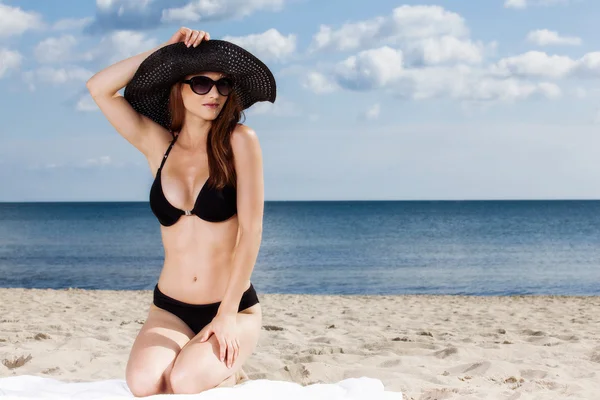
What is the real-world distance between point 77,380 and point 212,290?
4.43 ft

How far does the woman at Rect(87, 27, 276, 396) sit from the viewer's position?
3.35m

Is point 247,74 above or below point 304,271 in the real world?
above

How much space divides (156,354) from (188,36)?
1639 mm

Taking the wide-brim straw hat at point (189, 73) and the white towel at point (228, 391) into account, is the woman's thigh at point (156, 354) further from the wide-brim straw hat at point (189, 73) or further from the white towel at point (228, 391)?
the wide-brim straw hat at point (189, 73)

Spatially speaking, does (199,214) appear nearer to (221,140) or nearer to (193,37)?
(221,140)

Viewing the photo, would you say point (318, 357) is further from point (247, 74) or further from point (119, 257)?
point (119, 257)

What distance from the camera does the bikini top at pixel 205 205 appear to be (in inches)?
136

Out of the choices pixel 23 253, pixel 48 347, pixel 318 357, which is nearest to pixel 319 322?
pixel 318 357

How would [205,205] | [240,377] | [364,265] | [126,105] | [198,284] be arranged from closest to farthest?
[205,205] < [198,284] < [126,105] < [240,377] < [364,265]

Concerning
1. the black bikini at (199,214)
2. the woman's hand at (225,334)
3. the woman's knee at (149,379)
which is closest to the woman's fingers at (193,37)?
the black bikini at (199,214)

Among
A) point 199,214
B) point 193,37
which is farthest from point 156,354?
point 193,37

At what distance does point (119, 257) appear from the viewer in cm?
2566

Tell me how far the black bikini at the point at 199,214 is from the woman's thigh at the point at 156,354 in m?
0.07

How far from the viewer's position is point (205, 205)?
136 inches
